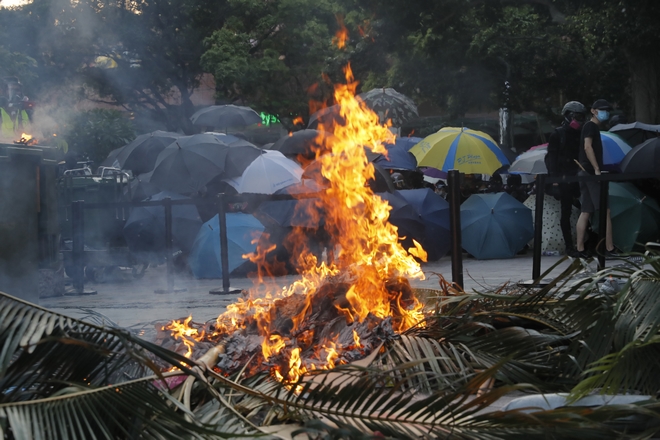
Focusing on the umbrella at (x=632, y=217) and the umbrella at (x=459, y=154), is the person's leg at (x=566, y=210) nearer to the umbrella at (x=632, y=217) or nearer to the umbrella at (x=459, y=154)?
Answer: the umbrella at (x=632, y=217)

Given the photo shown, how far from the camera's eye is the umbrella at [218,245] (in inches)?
399

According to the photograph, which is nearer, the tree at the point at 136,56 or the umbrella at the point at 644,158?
the umbrella at the point at 644,158

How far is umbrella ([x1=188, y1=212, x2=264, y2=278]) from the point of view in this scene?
1013 cm

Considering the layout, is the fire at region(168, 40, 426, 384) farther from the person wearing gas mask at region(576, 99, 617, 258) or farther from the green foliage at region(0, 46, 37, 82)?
the green foliage at region(0, 46, 37, 82)

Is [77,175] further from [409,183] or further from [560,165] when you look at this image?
[560,165]

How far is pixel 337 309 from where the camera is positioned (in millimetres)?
4289

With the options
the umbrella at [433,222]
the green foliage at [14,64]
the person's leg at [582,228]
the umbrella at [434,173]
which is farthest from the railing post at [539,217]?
the green foliage at [14,64]

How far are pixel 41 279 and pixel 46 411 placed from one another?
735cm

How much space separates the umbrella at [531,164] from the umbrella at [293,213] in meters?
4.36

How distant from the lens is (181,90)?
30156 mm

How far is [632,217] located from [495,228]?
1.99 metres

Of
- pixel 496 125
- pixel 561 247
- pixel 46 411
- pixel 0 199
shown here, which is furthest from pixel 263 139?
pixel 46 411

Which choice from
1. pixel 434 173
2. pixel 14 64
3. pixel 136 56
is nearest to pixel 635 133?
pixel 434 173

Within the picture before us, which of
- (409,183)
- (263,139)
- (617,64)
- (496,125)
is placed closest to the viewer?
(409,183)
